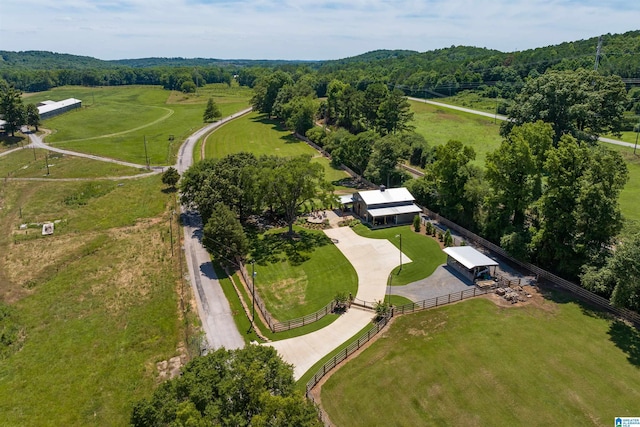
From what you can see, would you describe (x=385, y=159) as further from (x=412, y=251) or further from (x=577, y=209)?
(x=577, y=209)

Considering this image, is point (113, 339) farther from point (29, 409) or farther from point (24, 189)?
point (24, 189)

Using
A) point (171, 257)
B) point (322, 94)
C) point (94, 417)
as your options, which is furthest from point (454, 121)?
point (94, 417)

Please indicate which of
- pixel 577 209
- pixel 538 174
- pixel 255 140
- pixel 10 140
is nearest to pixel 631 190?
pixel 538 174

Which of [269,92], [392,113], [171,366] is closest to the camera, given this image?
[171,366]

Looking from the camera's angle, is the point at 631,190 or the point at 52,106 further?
the point at 52,106

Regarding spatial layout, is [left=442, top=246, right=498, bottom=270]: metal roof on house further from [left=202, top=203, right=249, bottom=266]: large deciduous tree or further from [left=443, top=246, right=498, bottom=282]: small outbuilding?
[left=202, top=203, right=249, bottom=266]: large deciduous tree

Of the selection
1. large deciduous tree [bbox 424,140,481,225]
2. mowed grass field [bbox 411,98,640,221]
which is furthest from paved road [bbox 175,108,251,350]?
mowed grass field [bbox 411,98,640,221]
